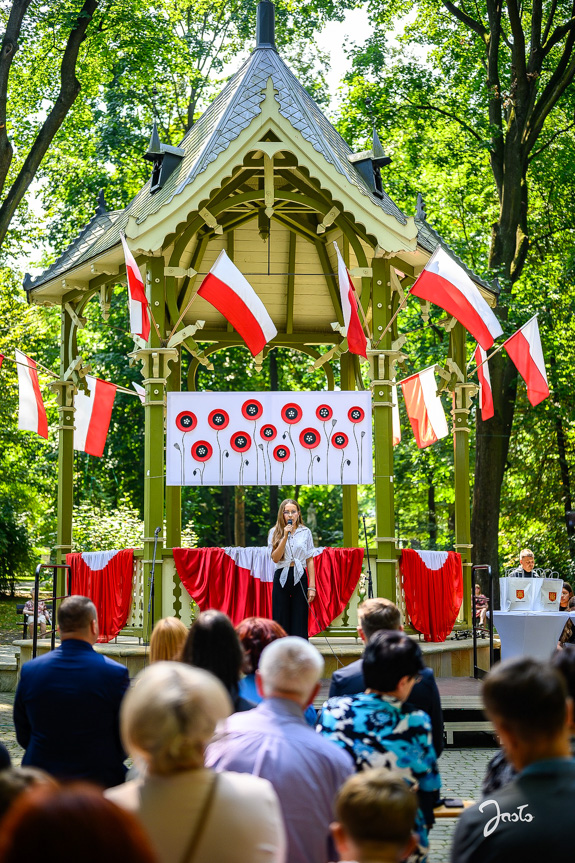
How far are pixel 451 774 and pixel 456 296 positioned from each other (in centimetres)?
528

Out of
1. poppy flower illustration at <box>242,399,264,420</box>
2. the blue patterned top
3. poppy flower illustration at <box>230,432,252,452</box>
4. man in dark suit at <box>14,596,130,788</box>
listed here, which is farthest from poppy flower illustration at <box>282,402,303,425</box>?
the blue patterned top

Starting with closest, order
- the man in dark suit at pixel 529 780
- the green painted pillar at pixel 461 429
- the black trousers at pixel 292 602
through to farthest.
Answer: the man in dark suit at pixel 529 780 < the black trousers at pixel 292 602 < the green painted pillar at pixel 461 429

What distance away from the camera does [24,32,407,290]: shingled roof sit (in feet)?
39.5

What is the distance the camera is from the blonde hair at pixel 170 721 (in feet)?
8.68

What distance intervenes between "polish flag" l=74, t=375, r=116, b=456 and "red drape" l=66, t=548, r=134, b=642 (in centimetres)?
182

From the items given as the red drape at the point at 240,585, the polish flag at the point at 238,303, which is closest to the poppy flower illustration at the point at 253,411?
the polish flag at the point at 238,303

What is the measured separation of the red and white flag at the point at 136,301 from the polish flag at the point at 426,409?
15.3ft

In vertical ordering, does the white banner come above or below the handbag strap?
above

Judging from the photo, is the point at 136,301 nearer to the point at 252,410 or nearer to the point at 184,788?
the point at 252,410

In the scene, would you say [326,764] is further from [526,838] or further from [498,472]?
[498,472]

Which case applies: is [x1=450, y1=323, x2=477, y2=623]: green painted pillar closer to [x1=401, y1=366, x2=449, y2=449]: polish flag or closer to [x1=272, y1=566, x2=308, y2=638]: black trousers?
[x1=401, y1=366, x2=449, y2=449]: polish flag

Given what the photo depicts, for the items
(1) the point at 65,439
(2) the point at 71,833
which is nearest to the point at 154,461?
(1) the point at 65,439

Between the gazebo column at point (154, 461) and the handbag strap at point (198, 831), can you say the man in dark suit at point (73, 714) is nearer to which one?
the handbag strap at point (198, 831)

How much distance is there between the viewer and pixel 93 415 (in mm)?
14172
